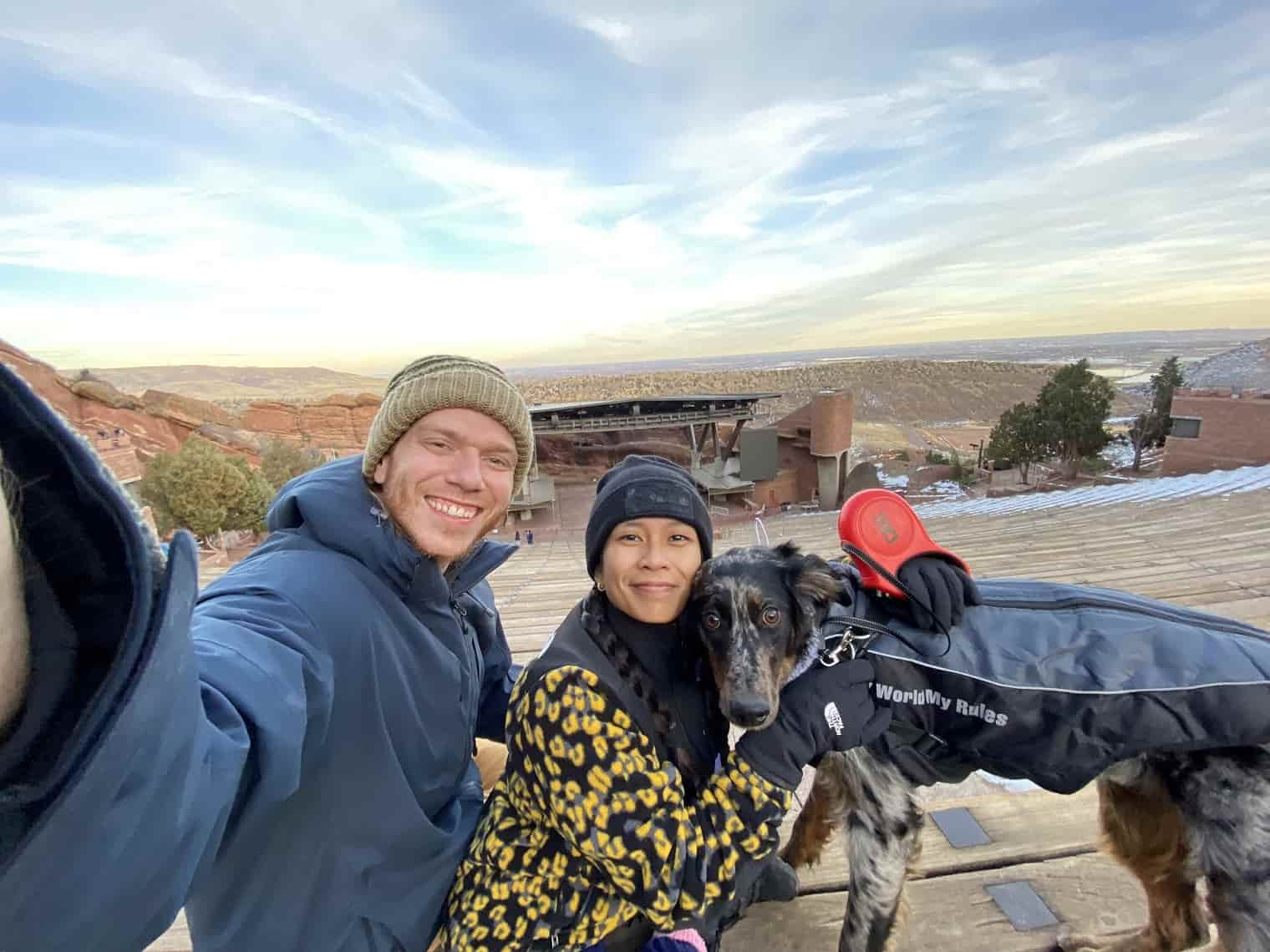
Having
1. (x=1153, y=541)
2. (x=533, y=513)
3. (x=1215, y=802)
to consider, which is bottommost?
(x=533, y=513)

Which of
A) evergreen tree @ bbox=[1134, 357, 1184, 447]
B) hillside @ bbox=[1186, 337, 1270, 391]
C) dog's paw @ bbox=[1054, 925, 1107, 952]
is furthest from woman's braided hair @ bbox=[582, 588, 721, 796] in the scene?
evergreen tree @ bbox=[1134, 357, 1184, 447]

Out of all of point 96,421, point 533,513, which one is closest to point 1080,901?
point 533,513

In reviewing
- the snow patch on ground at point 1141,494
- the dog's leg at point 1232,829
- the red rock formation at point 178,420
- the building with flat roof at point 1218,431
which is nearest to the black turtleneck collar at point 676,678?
the dog's leg at point 1232,829

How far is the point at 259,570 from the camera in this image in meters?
1.39

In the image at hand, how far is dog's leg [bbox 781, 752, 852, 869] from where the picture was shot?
83.4 inches

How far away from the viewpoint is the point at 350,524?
5.01ft


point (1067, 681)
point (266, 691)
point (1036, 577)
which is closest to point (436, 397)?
point (266, 691)

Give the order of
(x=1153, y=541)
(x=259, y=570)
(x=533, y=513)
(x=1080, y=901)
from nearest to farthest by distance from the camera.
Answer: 1. (x=259, y=570)
2. (x=1080, y=901)
3. (x=1153, y=541)
4. (x=533, y=513)

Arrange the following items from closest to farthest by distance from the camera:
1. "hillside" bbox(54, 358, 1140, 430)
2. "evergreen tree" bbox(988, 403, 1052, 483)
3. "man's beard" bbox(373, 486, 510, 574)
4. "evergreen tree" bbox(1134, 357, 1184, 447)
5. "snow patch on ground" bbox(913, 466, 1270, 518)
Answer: "man's beard" bbox(373, 486, 510, 574) → "snow patch on ground" bbox(913, 466, 1270, 518) → "evergreen tree" bbox(988, 403, 1052, 483) → "evergreen tree" bbox(1134, 357, 1184, 447) → "hillside" bbox(54, 358, 1140, 430)

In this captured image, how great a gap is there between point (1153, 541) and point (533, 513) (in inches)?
671

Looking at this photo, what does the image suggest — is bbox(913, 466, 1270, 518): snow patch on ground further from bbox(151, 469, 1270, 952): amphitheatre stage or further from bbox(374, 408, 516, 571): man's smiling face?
bbox(374, 408, 516, 571): man's smiling face

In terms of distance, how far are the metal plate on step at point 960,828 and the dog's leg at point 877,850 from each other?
39 cm

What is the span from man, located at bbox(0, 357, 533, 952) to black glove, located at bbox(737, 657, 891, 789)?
2.81ft

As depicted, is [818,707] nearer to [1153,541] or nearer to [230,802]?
[230,802]
